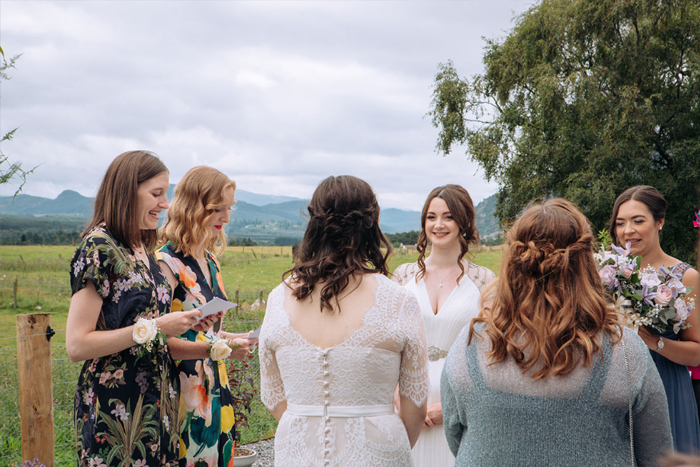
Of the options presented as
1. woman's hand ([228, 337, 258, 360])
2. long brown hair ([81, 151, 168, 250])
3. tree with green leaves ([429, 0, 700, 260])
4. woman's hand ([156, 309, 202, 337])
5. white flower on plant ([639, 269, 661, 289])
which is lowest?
woman's hand ([228, 337, 258, 360])

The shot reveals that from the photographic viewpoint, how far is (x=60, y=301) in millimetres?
18953

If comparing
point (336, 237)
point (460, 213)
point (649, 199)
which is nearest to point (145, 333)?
Answer: point (336, 237)

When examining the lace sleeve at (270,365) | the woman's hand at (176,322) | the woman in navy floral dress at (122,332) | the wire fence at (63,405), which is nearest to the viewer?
the lace sleeve at (270,365)

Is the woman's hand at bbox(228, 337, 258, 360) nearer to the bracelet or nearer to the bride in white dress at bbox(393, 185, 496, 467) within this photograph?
the bracelet

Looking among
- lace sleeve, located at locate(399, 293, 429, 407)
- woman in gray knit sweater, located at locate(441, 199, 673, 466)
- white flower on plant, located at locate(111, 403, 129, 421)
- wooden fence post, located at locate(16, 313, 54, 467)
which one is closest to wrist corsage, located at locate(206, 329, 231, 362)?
white flower on plant, located at locate(111, 403, 129, 421)

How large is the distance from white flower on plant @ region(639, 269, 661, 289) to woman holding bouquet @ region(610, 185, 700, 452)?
0.21ft

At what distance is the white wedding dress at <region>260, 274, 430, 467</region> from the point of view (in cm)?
212

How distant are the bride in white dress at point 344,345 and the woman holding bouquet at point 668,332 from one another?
1.75 m

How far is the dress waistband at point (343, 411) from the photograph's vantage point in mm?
2166

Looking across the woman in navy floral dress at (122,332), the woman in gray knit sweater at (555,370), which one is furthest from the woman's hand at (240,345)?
the woman in gray knit sweater at (555,370)

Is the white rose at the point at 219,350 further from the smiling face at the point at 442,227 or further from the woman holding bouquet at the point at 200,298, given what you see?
the smiling face at the point at 442,227

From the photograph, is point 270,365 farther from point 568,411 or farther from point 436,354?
point 436,354

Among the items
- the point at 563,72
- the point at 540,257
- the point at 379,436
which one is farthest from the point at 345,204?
the point at 563,72

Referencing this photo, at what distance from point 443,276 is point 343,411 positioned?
6.05ft
